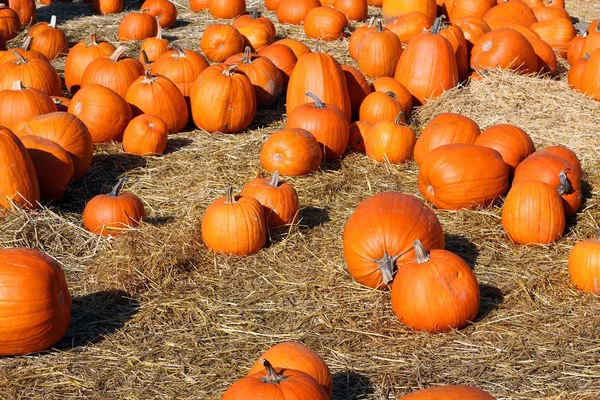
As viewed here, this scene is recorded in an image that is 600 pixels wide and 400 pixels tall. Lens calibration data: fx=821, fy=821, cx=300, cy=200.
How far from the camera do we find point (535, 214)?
5.54 meters

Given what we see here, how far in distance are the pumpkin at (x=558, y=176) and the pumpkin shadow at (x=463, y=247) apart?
2.16ft

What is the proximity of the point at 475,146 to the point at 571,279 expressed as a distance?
1.44 m

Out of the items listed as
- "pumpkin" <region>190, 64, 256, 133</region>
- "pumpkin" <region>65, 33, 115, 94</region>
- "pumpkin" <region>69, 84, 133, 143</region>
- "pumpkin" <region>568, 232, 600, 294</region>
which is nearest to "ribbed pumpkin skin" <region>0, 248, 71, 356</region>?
"pumpkin" <region>69, 84, 133, 143</region>

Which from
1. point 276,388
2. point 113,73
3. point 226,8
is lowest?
point 226,8

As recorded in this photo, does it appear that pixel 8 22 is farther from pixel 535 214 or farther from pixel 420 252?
pixel 420 252

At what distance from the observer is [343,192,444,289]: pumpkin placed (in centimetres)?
492

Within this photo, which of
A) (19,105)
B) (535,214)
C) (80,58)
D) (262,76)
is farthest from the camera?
(80,58)

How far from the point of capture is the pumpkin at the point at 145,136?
23.1 feet

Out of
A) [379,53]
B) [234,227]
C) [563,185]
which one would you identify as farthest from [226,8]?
[563,185]

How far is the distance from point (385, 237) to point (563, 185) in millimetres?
1659

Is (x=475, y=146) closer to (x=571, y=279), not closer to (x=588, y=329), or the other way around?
(x=571, y=279)

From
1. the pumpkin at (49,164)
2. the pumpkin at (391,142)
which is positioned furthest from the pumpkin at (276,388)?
the pumpkin at (391,142)

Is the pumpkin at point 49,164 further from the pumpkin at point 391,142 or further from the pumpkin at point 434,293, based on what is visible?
the pumpkin at point 434,293

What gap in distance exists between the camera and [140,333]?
456cm
